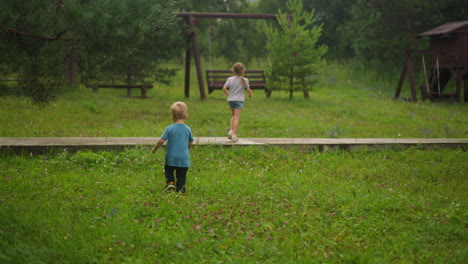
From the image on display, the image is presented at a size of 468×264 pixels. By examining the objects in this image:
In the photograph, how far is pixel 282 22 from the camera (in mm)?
19375

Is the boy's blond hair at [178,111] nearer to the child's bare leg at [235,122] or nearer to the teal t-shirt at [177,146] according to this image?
the teal t-shirt at [177,146]

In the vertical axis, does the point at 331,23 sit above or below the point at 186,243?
above

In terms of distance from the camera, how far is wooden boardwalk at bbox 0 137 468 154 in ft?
25.3

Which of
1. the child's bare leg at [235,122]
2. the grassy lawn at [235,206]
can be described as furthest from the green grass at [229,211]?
the child's bare leg at [235,122]

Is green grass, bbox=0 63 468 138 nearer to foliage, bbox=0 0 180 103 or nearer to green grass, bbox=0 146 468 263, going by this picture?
foliage, bbox=0 0 180 103

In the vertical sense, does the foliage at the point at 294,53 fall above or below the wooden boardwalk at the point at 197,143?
above

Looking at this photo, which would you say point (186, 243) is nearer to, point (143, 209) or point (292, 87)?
point (143, 209)

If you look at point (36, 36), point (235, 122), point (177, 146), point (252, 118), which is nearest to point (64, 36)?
point (36, 36)

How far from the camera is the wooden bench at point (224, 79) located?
19.3 m

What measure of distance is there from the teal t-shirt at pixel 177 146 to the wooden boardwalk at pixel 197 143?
7.53 feet

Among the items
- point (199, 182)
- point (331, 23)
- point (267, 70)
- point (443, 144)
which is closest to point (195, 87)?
point (267, 70)

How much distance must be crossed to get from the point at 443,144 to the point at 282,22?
11.3m

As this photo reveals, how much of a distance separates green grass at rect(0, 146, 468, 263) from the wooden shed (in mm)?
11973

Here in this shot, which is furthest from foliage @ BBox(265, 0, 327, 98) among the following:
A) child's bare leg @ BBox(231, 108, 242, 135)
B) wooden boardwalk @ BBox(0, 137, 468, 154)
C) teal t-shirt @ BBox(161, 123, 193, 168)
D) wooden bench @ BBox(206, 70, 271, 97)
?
teal t-shirt @ BBox(161, 123, 193, 168)
